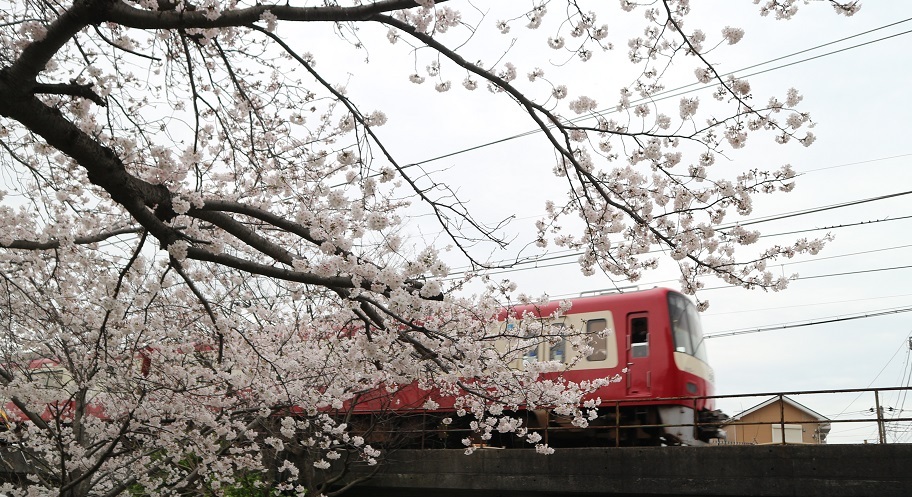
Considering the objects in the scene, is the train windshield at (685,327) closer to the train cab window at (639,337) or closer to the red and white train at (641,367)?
the red and white train at (641,367)

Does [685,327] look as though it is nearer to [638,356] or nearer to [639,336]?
[639,336]

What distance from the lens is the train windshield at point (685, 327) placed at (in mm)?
11586

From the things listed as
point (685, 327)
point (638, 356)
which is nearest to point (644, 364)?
point (638, 356)

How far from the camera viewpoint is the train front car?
1127 cm

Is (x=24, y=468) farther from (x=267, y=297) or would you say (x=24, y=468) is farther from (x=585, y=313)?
(x=585, y=313)

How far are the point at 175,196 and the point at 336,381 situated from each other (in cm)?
463

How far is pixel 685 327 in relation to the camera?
11.9 metres

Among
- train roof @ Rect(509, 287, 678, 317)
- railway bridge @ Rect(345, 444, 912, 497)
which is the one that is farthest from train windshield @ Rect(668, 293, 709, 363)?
railway bridge @ Rect(345, 444, 912, 497)

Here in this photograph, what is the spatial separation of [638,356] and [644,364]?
151 mm

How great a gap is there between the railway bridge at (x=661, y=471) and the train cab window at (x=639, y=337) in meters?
1.93

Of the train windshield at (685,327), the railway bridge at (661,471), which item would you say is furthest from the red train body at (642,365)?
the railway bridge at (661,471)

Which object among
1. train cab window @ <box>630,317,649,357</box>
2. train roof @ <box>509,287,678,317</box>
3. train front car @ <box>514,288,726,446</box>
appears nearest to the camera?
train front car @ <box>514,288,726,446</box>

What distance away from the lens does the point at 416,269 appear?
15.0ft

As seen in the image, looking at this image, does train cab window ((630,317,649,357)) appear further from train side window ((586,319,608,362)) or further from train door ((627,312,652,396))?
train side window ((586,319,608,362))
